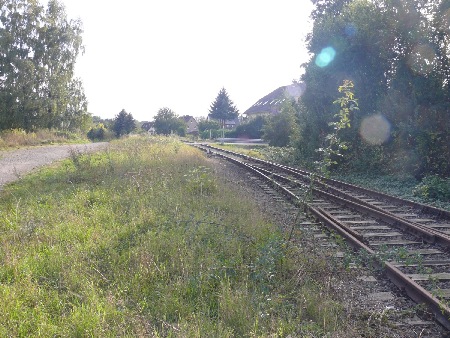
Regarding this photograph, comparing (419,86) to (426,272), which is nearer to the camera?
(426,272)

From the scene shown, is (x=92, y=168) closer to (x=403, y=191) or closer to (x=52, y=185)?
(x=52, y=185)

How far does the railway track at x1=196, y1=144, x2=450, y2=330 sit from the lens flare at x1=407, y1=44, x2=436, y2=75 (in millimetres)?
5919

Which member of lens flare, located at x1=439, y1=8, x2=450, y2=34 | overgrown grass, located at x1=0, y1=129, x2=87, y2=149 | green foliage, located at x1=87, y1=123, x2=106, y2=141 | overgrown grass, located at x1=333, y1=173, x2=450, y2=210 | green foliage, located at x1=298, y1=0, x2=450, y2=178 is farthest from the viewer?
green foliage, located at x1=87, y1=123, x2=106, y2=141

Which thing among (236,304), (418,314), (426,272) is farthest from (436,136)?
(236,304)

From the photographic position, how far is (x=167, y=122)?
78.9 metres

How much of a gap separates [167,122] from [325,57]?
2455 inches

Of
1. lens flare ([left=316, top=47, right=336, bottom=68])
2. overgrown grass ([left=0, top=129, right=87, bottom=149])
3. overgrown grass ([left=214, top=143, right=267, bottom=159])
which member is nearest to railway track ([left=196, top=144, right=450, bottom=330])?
lens flare ([left=316, top=47, right=336, bottom=68])

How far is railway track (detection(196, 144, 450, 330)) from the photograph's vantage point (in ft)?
14.5

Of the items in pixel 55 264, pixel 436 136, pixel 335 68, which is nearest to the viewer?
pixel 55 264

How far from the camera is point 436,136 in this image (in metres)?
13.0

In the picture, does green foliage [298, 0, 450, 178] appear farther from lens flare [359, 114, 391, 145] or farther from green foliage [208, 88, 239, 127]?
green foliage [208, 88, 239, 127]

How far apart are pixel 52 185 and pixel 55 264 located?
273 inches

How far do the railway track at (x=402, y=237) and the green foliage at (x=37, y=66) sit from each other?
105 ft

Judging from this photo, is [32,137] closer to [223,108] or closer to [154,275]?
[154,275]
